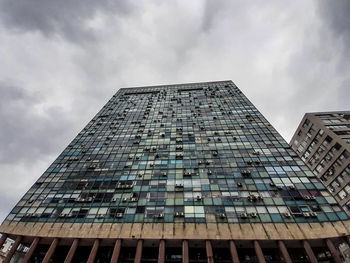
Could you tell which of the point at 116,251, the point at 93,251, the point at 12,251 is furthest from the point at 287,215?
the point at 12,251

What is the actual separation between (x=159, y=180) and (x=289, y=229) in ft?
60.7

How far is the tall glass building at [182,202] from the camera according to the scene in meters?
22.8

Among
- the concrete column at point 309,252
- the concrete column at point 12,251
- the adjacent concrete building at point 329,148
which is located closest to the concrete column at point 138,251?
the concrete column at point 12,251

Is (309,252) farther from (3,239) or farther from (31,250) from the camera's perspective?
(3,239)

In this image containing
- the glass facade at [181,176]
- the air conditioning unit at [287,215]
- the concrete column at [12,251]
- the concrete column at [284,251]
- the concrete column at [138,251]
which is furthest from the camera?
the glass facade at [181,176]

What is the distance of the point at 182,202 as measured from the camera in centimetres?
2730

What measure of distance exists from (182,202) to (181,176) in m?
5.21

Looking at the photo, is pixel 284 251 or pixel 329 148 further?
pixel 329 148

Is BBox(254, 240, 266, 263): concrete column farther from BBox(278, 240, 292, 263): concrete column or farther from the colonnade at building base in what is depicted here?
BBox(278, 240, 292, 263): concrete column

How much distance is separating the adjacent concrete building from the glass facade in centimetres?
1903

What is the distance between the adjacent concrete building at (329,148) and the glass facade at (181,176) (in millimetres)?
19032

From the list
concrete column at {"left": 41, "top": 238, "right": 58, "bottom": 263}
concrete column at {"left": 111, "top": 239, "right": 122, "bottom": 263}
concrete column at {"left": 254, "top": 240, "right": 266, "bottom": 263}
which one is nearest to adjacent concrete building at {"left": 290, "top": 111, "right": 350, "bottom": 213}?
concrete column at {"left": 254, "top": 240, "right": 266, "bottom": 263}

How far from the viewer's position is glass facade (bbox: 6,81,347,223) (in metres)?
25.7

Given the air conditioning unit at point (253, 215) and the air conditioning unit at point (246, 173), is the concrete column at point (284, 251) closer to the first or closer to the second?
the air conditioning unit at point (253, 215)
